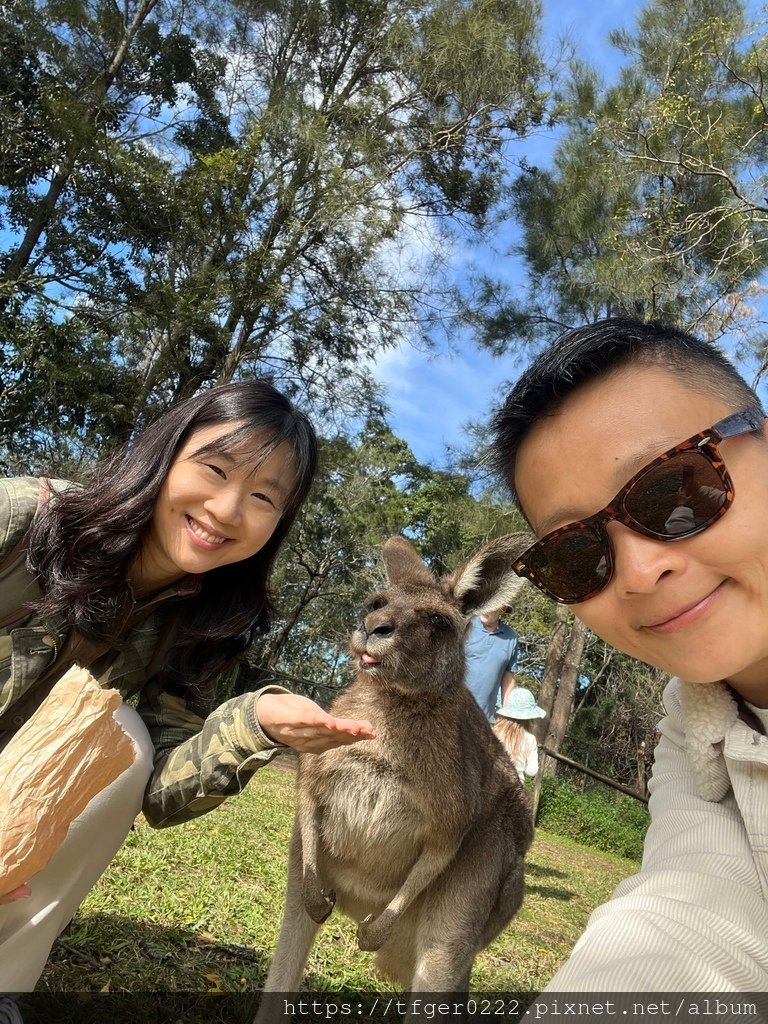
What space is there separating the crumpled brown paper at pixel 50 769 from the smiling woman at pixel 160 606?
324mm

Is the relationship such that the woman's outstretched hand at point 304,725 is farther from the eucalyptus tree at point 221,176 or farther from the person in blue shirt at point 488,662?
the eucalyptus tree at point 221,176

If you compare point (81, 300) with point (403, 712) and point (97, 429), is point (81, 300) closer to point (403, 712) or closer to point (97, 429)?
point (97, 429)

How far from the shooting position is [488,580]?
275 centimetres

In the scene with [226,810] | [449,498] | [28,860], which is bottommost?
[226,810]

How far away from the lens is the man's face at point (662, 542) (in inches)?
46.9

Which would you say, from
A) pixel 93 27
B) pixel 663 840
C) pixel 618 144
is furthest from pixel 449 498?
pixel 663 840

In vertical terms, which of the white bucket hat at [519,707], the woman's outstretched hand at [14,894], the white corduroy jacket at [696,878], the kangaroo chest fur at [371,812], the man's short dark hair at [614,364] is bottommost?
the woman's outstretched hand at [14,894]

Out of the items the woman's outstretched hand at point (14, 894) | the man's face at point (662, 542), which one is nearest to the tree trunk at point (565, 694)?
the man's face at point (662, 542)

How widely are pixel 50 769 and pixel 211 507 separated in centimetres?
81

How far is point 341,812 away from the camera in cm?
227

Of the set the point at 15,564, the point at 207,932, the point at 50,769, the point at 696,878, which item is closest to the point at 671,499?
the point at 696,878

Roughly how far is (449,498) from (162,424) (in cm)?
1232

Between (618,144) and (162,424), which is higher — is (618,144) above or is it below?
above

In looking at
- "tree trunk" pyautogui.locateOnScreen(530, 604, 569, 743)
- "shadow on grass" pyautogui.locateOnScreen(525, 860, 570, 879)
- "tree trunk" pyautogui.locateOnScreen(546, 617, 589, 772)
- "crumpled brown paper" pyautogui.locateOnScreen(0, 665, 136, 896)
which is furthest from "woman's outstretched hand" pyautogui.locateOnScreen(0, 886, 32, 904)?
"tree trunk" pyautogui.locateOnScreen(530, 604, 569, 743)
